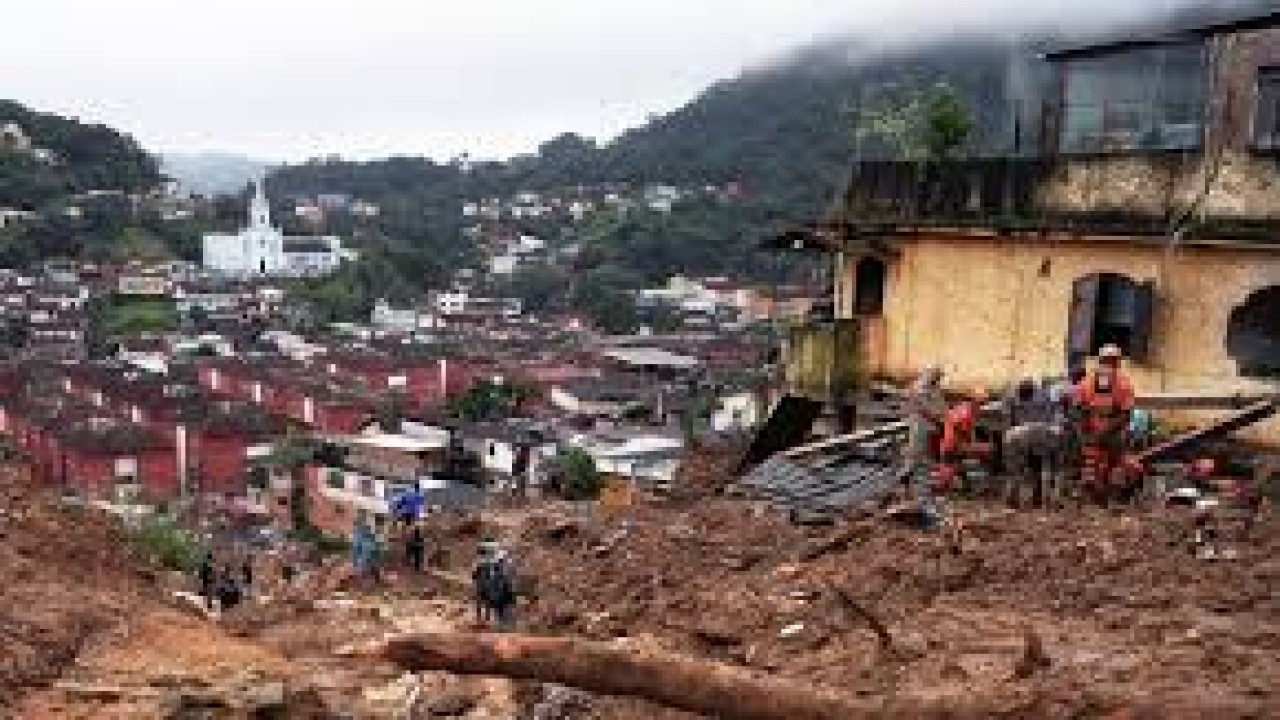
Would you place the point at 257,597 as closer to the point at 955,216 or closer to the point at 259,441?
the point at 955,216

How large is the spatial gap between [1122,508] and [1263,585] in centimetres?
277

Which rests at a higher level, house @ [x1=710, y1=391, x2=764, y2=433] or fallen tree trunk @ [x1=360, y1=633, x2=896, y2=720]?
fallen tree trunk @ [x1=360, y1=633, x2=896, y2=720]

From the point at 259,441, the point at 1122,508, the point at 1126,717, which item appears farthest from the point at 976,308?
the point at 259,441

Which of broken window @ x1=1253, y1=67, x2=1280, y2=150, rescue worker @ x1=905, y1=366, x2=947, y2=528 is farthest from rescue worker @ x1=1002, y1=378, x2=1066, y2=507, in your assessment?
broken window @ x1=1253, y1=67, x2=1280, y2=150

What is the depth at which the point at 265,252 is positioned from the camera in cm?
11800

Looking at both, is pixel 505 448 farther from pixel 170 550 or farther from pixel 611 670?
pixel 611 670

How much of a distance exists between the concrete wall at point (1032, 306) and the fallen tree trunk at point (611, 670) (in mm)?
11175

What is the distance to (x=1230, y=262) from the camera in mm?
16125

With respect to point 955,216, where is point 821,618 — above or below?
below

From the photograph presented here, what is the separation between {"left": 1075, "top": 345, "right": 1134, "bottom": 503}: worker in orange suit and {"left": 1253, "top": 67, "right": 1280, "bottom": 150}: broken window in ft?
13.1

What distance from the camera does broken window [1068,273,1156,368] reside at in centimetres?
1712

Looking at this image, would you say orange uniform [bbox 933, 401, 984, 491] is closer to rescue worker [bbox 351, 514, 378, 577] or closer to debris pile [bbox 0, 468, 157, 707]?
rescue worker [bbox 351, 514, 378, 577]

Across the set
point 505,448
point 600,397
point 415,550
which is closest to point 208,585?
point 415,550

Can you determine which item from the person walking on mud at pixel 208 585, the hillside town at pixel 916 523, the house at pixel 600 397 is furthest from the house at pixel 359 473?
the person walking on mud at pixel 208 585
